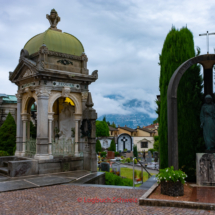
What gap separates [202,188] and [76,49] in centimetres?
917

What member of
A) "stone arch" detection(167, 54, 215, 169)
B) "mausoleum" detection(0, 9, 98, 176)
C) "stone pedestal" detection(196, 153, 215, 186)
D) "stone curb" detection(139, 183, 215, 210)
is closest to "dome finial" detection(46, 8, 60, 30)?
"mausoleum" detection(0, 9, 98, 176)

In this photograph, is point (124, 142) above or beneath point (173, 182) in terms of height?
beneath

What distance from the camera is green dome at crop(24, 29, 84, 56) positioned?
12891 mm

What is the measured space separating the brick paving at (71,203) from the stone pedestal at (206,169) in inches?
87.3

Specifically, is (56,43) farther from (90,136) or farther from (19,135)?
(19,135)

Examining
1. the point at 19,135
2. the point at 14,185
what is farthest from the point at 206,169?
the point at 19,135

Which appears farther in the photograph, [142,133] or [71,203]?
[142,133]

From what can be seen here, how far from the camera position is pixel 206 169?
339 inches

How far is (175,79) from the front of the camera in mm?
8336

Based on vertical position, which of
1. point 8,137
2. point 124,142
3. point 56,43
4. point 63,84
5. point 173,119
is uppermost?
point 56,43

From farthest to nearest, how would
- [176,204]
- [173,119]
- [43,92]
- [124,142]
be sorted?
[124,142] → [43,92] → [173,119] → [176,204]

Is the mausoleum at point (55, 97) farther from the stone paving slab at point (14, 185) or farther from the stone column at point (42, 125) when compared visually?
the stone paving slab at point (14, 185)

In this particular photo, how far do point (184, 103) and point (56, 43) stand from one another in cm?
714

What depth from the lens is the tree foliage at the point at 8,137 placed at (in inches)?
719
